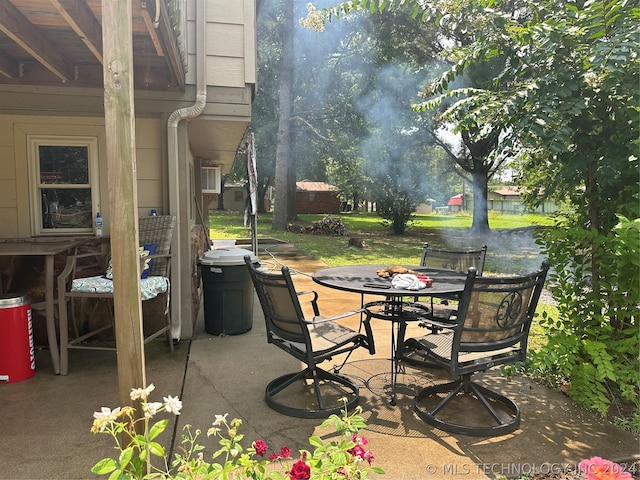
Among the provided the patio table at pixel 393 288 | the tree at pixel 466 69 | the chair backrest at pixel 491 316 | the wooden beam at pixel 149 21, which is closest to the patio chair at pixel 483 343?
the chair backrest at pixel 491 316

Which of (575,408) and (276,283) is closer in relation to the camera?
(276,283)

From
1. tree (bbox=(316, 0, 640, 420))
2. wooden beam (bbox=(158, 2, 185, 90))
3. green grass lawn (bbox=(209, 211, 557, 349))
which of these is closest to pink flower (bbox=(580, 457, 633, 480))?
tree (bbox=(316, 0, 640, 420))

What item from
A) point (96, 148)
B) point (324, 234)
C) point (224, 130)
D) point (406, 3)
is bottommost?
point (324, 234)

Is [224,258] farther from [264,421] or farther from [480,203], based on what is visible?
[480,203]

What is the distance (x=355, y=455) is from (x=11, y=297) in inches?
119

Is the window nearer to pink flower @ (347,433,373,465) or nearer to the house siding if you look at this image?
the house siding

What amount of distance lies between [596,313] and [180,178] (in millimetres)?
3595

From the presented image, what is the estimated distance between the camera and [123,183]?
60.7 inches

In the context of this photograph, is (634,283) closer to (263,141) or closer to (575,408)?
(575,408)

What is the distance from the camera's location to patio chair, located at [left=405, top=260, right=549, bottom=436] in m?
2.46

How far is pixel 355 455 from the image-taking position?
4.40 feet

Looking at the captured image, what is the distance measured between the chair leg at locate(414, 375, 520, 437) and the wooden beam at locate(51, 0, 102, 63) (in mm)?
3052

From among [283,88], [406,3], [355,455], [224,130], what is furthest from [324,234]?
[355,455]

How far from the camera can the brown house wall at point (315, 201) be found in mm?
39088
